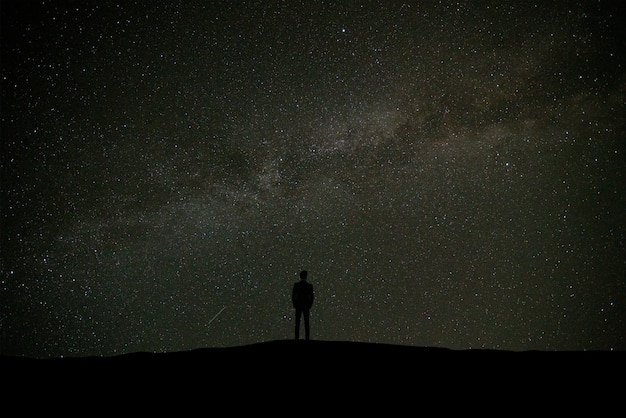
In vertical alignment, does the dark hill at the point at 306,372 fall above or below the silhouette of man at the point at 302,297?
below

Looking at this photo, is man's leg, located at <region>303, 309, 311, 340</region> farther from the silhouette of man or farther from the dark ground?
the dark ground

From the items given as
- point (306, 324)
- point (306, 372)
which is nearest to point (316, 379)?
point (306, 372)

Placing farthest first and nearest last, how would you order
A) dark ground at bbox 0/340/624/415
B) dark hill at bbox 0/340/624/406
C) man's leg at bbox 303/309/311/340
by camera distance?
1. man's leg at bbox 303/309/311/340
2. dark hill at bbox 0/340/624/406
3. dark ground at bbox 0/340/624/415

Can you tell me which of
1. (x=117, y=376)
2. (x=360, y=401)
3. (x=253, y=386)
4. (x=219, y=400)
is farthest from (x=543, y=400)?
(x=117, y=376)

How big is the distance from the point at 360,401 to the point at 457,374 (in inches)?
58.7

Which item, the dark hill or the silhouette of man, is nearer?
the dark hill

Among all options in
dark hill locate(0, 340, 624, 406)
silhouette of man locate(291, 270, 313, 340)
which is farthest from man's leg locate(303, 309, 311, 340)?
dark hill locate(0, 340, 624, 406)

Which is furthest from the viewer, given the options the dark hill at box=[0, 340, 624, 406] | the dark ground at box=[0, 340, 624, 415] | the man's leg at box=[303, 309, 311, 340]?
the man's leg at box=[303, 309, 311, 340]

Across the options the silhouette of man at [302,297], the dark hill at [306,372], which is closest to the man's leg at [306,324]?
the silhouette of man at [302,297]

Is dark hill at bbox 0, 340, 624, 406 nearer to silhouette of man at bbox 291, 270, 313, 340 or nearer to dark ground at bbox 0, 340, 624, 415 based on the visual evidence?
dark ground at bbox 0, 340, 624, 415

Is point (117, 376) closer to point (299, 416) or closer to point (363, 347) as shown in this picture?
point (299, 416)

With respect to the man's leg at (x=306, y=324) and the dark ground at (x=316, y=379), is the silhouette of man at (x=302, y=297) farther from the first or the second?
the dark ground at (x=316, y=379)

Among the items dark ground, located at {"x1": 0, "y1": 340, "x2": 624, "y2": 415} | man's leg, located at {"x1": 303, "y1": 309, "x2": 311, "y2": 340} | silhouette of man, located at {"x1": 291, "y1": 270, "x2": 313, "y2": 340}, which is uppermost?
silhouette of man, located at {"x1": 291, "y1": 270, "x2": 313, "y2": 340}

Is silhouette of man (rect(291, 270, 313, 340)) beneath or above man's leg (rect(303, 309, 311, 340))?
above
